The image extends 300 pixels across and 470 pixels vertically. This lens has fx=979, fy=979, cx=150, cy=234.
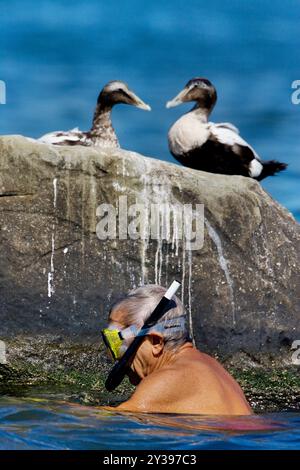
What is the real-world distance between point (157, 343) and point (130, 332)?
17 cm

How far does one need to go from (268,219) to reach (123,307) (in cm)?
475

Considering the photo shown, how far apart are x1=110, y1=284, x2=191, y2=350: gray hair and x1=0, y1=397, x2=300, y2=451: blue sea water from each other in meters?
0.48

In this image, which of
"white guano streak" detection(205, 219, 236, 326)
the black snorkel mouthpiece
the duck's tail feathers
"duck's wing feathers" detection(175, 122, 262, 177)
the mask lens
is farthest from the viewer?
the duck's tail feathers

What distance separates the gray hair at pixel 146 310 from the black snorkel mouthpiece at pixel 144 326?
0.08 feet

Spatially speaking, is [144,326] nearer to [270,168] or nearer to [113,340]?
[113,340]

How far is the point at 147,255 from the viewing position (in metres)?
8.92

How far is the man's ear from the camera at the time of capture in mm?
5199

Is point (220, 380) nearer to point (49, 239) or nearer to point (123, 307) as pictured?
point (123, 307)

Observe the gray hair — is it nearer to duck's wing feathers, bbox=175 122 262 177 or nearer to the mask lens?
the mask lens

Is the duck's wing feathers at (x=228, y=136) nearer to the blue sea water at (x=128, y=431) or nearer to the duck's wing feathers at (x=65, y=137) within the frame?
the duck's wing feathers at (x=65, y=137)

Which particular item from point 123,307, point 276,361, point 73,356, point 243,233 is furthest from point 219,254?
point 123,307

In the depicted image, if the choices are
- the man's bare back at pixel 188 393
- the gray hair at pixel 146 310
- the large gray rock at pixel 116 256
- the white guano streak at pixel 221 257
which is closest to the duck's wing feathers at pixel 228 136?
the large gray rock at pixel 116 256

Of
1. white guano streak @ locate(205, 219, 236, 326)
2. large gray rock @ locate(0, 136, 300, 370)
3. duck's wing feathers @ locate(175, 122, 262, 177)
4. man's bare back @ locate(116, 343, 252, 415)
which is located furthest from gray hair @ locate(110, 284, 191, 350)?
duck's wing feathers @ locate(175, 122, 262, 177)

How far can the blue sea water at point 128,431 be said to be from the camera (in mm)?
4406
